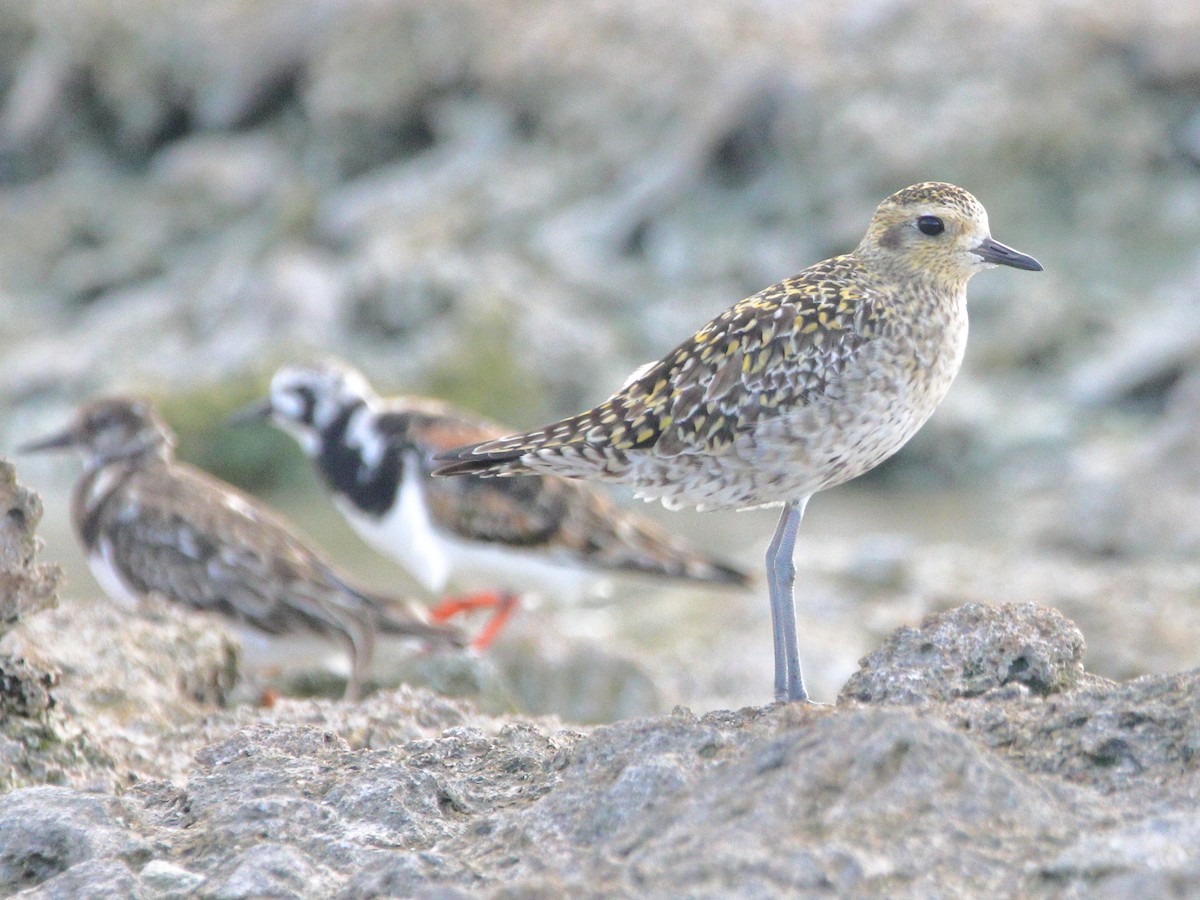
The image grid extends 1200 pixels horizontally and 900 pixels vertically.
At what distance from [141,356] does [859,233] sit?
7.45 m

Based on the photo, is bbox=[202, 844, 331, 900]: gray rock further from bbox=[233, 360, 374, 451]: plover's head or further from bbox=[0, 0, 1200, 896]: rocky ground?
bbox=[233, 360, 374, 451]: plover's head

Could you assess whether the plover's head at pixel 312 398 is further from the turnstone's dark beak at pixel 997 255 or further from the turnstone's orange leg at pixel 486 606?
the turnstone's dark beak at pixel 997 255

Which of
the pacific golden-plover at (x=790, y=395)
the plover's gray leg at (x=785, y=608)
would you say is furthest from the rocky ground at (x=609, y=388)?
the pacific golden-plover at (x=790, y=395)

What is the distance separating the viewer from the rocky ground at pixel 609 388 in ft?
11.5

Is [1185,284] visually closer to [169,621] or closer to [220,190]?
[220,190]

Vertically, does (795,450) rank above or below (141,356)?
below

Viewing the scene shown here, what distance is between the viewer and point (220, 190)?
21516 millimetres

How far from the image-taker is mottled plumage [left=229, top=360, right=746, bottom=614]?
1058cm

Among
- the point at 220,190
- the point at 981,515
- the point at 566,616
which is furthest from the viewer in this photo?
the point at 220,190

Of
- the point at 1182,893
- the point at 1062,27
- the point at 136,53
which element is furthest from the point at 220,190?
the point at 1182,893

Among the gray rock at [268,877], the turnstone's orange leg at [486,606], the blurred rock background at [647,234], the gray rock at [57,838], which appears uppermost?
the blurred rock background at [647,234]

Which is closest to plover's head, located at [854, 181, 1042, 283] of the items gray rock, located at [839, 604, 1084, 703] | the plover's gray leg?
the plover's gray leg

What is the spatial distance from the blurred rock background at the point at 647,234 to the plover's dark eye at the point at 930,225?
18.7 feet

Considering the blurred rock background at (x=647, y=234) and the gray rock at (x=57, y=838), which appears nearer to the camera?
the gray rock at (x=57, y=838)
